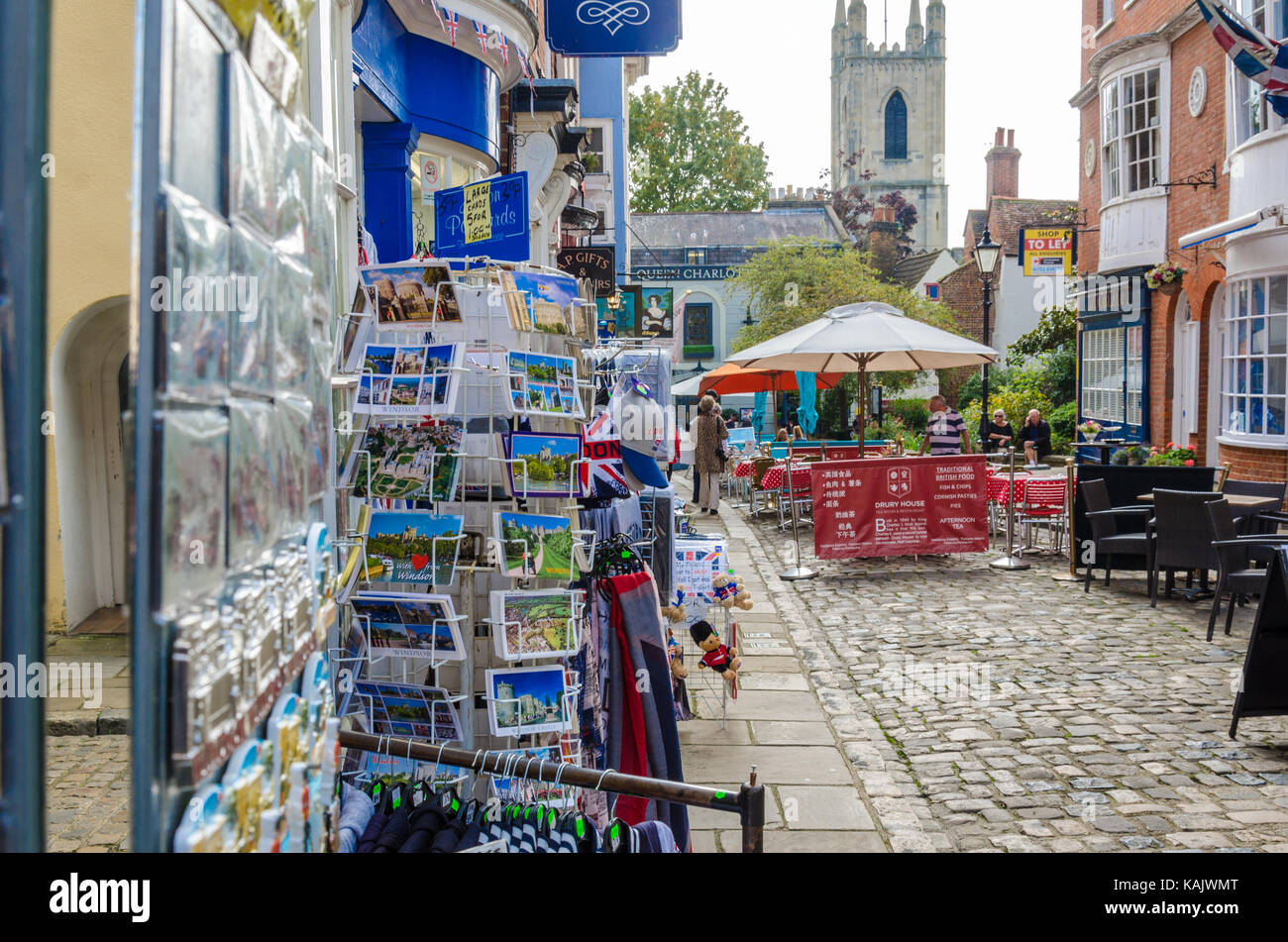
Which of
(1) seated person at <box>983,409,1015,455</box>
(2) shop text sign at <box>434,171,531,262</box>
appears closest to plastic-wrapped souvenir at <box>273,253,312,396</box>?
(2) shop text sign at <box>434,171,531,262</box>

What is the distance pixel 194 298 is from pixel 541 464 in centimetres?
280

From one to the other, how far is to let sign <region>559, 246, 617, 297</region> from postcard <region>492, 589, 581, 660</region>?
13652 millimetres

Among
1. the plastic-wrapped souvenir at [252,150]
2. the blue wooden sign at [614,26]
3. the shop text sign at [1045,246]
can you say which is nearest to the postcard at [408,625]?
the plastic-wrapped souvenir at [252,150]

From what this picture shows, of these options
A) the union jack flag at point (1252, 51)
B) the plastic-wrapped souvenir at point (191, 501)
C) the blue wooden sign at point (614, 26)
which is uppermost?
the union jack flag at point (1252, 51)

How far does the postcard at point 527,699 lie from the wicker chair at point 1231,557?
6.27 metres

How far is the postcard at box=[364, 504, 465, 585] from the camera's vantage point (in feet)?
11.8

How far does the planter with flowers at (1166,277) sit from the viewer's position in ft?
58.3

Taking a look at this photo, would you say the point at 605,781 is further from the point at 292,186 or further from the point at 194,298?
the point at 194,298

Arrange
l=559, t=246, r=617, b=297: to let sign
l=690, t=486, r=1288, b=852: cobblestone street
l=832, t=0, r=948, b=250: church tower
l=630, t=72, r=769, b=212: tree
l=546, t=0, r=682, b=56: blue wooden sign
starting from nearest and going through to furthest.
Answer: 1. l=690, t=486, r=1288, b=852: cobblestone street
2. l=546, t=0, r=682, b=56: blue wooden sign
3. l=559, t=246, r=617, b=297: to let sign
4. l=630, t=72, r=769, b=212: tree
5. l=832, t=0, r=948, b=250: church tower

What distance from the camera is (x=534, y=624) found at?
364 cm

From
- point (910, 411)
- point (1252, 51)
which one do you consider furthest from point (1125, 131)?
point (910, 411)

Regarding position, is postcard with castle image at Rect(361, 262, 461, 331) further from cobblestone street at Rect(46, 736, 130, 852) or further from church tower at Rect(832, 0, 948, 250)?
church tower at Rect(832, 0, 948, 250)

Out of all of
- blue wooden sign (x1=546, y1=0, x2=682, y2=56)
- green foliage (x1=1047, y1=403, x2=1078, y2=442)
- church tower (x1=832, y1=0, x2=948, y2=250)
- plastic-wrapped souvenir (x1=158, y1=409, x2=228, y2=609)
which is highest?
church tower (x1=832, y1=0, x2=948, y2=250)

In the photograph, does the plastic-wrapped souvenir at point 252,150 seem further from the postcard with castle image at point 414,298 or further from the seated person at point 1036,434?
the seated person at point 1036,434
